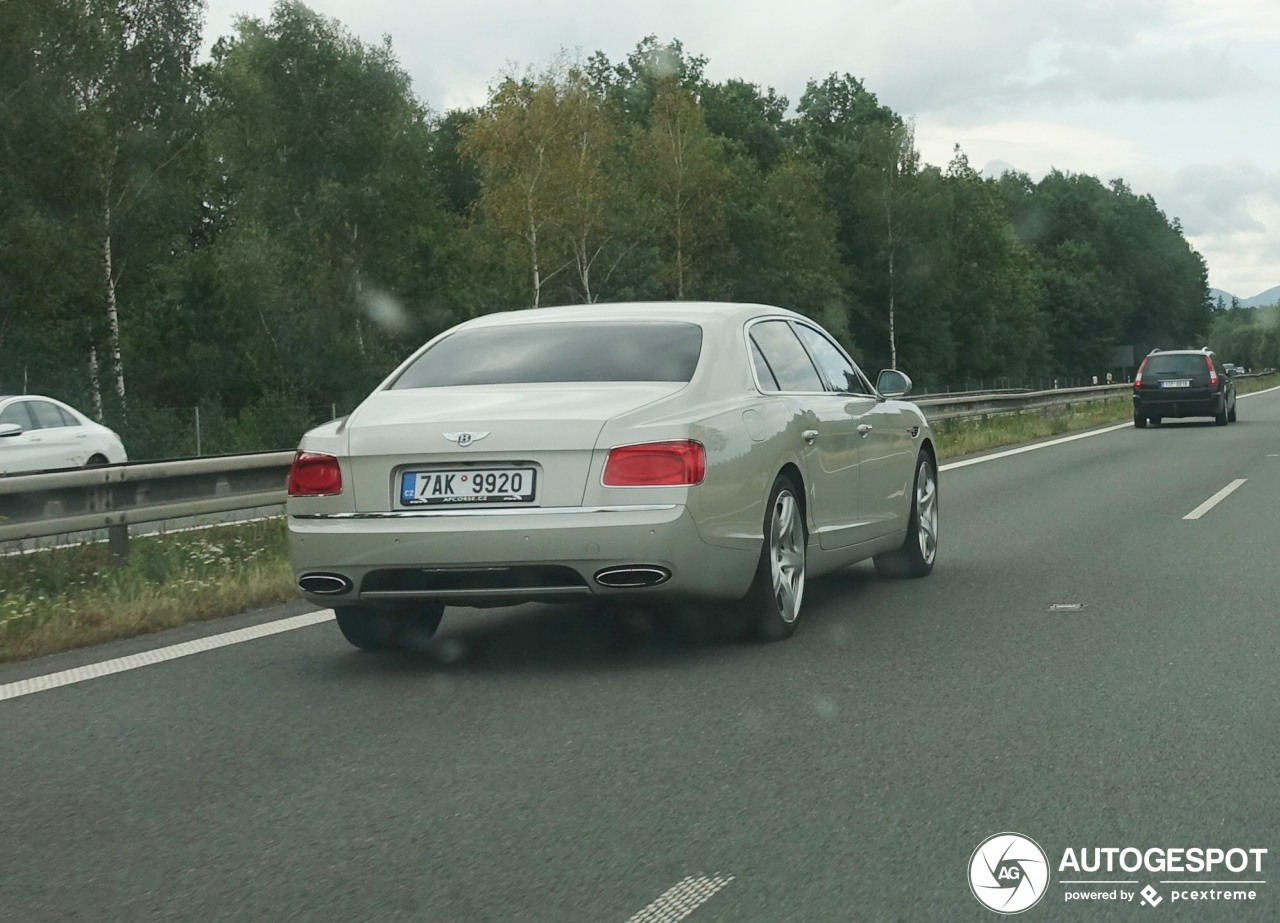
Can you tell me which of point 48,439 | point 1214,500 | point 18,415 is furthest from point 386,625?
point 48,439

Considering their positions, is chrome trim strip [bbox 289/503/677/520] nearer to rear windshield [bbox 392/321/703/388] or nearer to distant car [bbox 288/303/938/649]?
distant car [bbox 288/303/938/649]

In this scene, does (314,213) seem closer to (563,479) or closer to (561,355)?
(561,355)

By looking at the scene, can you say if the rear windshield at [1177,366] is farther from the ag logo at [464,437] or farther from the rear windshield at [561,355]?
the ag logo at [464,437]

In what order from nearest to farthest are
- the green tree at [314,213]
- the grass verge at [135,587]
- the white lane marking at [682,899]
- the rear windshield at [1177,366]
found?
the white lane marking at [682,899], the grass verge at [135,587], the rear windshield at [1177,366], the green tree at [314,213]

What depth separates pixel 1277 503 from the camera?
48.1ft

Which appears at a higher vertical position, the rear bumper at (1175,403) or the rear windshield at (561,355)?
the rear windshield at (561,355)

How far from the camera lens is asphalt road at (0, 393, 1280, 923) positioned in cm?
409

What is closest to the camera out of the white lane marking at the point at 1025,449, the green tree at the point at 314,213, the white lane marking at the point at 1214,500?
the white lane marking at the point at 1214,500

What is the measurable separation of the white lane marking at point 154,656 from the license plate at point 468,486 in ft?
4.84

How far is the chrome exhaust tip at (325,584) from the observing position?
6.99 metres

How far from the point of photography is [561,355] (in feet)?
25.1

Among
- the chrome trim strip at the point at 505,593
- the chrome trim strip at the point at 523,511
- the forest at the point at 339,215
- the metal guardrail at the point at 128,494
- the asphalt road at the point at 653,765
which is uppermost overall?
the forest at the point at 339,215

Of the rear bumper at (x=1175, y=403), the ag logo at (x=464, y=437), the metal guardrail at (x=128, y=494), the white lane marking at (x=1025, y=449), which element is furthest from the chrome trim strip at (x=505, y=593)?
the rear bumper at (x=1175, y=403)

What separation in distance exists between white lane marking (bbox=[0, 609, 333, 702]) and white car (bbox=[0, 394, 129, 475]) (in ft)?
31.5
